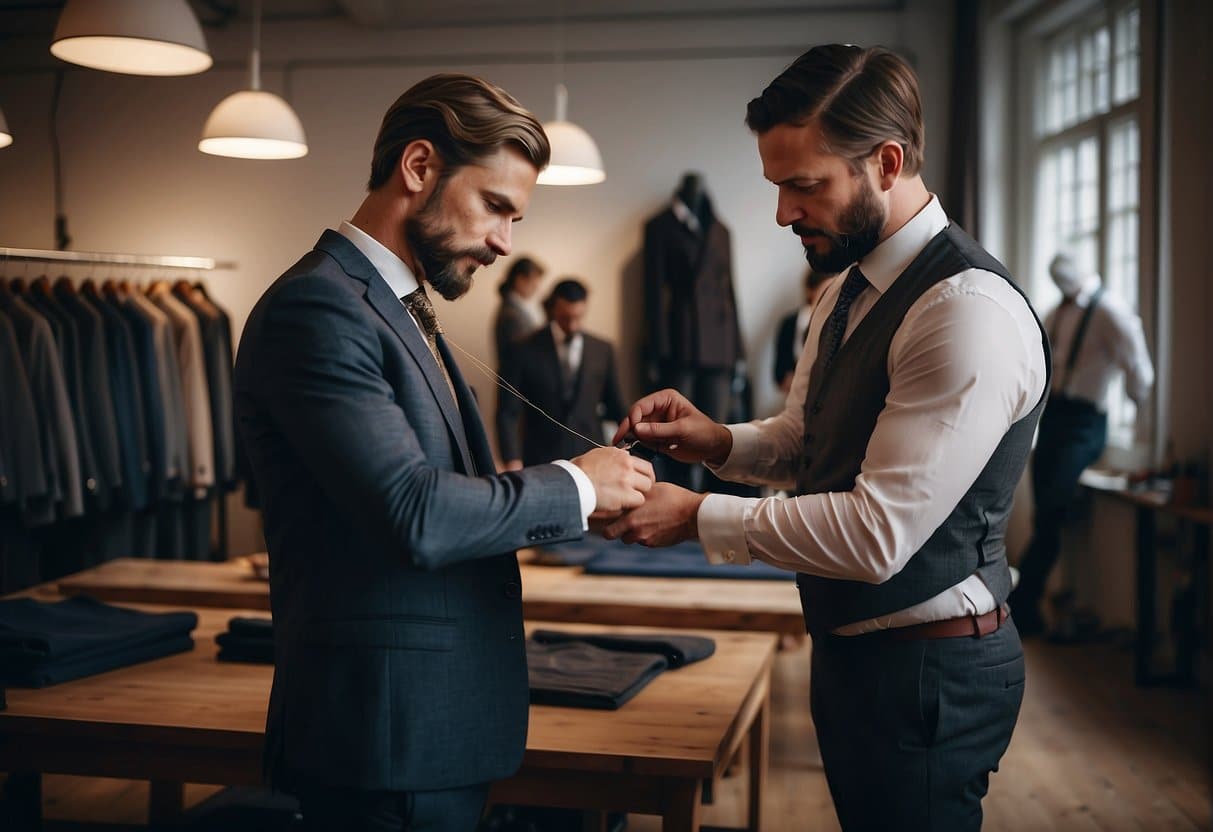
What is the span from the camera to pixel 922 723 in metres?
1.57

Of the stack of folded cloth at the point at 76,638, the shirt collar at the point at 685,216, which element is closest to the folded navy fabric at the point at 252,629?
the stack of folded cloth at the point at 76,638

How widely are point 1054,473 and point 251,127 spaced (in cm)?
380

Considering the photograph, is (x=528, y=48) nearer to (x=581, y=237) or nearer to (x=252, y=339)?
(x=581, y=237)

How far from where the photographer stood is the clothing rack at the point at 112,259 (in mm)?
2514

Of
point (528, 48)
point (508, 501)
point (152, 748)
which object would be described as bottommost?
point (152, 748)

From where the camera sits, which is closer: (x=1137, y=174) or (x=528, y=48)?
(x=1137, y=174)

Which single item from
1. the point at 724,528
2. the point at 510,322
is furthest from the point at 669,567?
the point at 510,322

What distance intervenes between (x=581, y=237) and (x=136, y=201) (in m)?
4.08

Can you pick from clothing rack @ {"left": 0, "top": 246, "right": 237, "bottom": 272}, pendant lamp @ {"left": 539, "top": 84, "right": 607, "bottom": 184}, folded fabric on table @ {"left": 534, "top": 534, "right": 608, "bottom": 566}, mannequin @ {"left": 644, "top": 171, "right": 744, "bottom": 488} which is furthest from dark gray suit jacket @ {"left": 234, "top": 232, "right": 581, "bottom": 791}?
mannequin @ {"left": 644, "top": 171, "right": 744, "bottom": 488}

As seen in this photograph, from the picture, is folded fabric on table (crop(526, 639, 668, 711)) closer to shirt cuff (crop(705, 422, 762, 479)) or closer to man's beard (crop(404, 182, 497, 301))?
shirt cuff (crop(705, 422, 762, 479))

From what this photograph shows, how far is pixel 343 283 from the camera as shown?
1.35 metres

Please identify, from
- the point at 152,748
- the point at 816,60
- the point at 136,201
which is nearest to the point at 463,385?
the point at 816,60

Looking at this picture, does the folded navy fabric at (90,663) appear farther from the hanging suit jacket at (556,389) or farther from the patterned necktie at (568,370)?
the patterned necktie at (568,370)

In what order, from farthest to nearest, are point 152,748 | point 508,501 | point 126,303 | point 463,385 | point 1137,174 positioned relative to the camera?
1. point 1137,174
2. point 126,303
3. point 152,748
4. point 463,385
5. point 508,501
